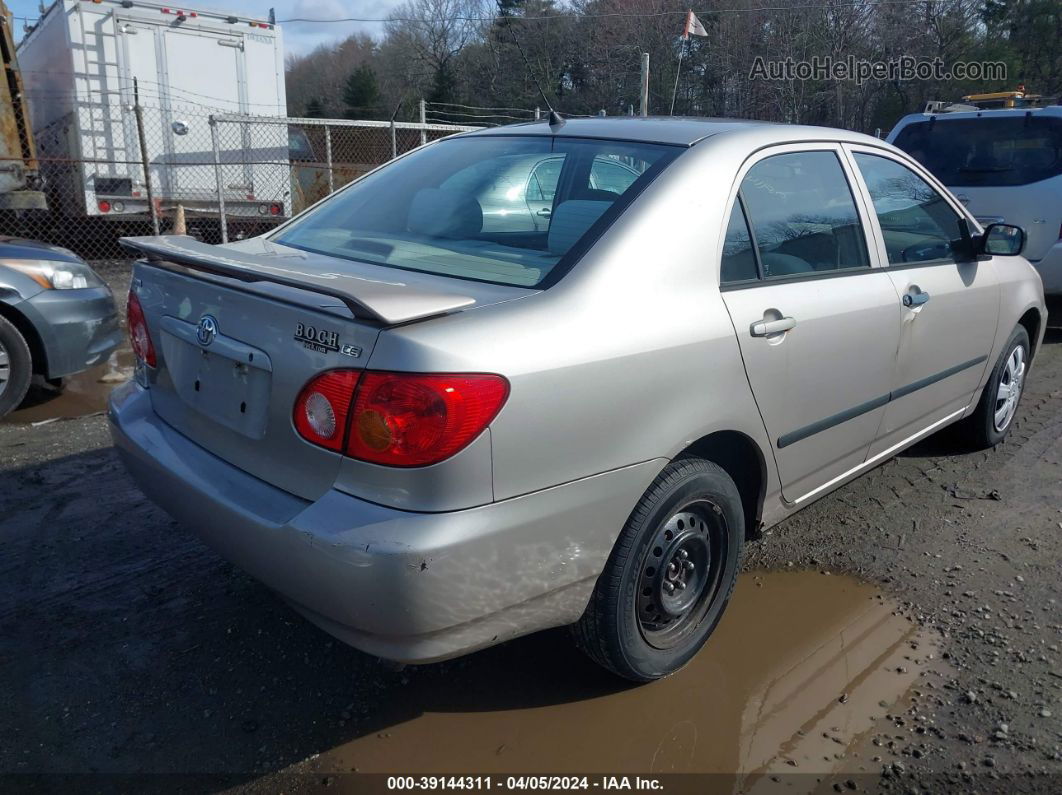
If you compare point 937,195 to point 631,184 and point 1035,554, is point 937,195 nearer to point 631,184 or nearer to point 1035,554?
point 1035,554

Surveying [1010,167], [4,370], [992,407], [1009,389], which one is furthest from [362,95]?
[992,407]

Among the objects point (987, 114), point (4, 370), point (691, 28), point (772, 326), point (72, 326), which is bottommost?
point (4, 370)

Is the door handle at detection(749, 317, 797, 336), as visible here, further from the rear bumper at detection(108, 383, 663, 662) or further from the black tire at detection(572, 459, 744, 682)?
the rear bumper at detection(108, 383, 663, 662)

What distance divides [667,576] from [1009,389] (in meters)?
3.14

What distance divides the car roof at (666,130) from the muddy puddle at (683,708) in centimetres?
172

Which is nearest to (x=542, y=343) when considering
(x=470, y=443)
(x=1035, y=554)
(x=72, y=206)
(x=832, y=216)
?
(x=470, y=443)

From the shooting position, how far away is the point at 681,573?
110 inches

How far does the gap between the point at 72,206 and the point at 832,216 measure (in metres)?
11.7

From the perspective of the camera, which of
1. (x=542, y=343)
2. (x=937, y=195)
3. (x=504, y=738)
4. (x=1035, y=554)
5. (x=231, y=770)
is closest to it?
(x=542, y=343)

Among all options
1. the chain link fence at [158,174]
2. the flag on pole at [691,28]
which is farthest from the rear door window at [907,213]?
the flag on pole at [691,28]

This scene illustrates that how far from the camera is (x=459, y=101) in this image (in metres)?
40.2

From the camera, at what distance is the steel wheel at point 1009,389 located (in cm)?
475

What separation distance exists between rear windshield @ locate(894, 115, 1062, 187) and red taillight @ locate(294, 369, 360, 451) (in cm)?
709

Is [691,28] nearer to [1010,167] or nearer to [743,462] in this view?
[1010,167]
